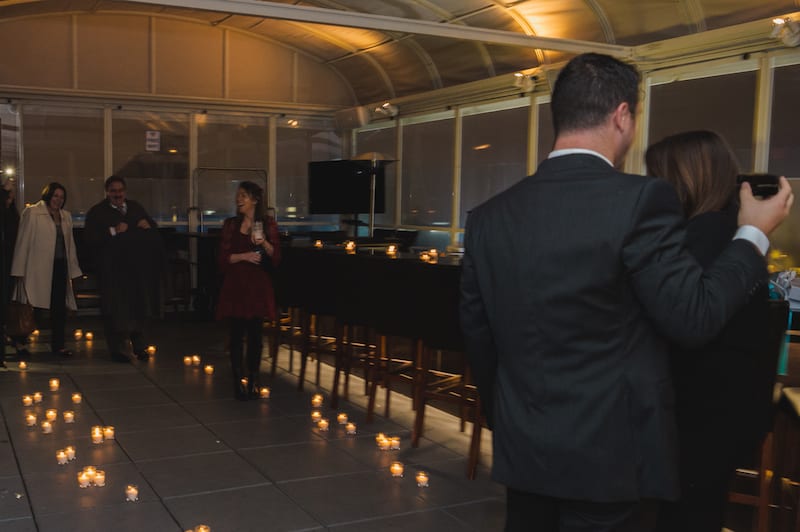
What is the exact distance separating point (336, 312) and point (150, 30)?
7.01 m

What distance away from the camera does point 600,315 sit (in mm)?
1411

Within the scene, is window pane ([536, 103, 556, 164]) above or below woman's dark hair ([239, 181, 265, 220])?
above

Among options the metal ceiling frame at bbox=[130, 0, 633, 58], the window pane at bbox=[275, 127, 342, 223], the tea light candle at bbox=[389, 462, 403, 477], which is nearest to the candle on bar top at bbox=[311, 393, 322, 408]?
the tea light candle at bbox=[389, 462, 403, 477]

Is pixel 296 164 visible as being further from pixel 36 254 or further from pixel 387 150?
pixel 36 254

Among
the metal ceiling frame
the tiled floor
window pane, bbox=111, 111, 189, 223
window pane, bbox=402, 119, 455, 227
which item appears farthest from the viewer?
window pane, bbox=111, 111, 189, 223

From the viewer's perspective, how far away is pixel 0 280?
264 inches

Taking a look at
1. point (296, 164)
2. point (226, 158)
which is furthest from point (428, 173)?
point (226, 158)

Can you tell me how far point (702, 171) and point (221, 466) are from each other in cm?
326

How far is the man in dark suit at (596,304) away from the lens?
139 centimetres

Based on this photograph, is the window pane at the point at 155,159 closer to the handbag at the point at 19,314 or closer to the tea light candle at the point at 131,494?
the handbag at the point at 19,314

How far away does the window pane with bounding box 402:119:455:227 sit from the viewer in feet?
33.3

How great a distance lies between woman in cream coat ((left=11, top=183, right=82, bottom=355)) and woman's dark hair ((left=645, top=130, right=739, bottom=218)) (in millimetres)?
6476

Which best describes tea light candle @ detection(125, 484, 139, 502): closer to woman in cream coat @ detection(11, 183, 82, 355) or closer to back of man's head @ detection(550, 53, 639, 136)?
back of man's head @ detection(550, 53, 639, 136)

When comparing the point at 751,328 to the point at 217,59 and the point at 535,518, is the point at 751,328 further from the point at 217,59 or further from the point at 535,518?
the point at 217,59
